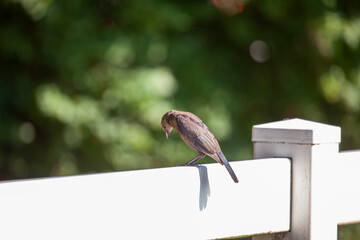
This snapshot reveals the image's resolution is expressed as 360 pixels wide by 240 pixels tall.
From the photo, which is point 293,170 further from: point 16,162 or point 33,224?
point 16,162

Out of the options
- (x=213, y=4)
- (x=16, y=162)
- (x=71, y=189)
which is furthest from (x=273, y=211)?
(x=16, y=162)

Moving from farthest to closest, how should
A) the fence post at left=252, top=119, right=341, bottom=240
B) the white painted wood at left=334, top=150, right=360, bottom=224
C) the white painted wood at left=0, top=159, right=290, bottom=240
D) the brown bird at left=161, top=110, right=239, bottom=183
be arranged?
the brown bird at left=161, top=110, right=239, bottom=183 < the white painted wood at left=334, top=150, right=360, bottom=224 < the fence post at left=252, top=119, right=341, bottom=240 < the white painted wood at left=0, top=159, right=290, bottom=240

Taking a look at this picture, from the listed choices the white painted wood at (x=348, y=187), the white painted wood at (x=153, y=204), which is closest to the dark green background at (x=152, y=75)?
the white painted wood at (x=348, y=187)

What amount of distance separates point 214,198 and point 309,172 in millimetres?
326

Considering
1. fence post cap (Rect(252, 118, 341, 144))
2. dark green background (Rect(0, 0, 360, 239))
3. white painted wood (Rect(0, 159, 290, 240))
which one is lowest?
white painted wood (Rect(0, 159, 290, 240))

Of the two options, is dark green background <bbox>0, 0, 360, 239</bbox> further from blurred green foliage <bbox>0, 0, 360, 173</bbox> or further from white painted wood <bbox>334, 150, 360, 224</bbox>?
white painted wood <bbox>334, 150, 360, 224</bbox>

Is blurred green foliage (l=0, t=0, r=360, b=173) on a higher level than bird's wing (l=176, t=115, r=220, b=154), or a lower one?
higher

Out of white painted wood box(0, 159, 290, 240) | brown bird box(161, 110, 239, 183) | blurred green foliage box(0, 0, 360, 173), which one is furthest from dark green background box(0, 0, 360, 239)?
white painted wood box(0, 159, 290, 240)

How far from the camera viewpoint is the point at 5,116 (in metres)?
6.41

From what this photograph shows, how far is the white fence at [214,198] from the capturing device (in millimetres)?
1552

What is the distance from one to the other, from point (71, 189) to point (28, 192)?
12 centimetres

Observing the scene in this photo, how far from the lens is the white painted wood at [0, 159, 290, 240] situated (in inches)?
59.9

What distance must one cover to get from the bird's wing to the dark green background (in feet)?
8.94

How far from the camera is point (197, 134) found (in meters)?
2.64
